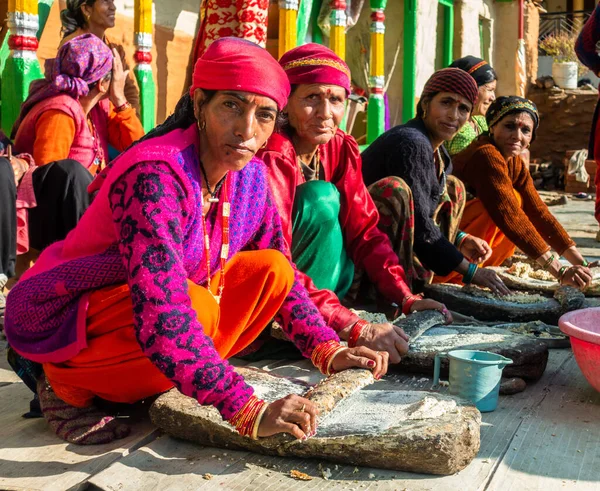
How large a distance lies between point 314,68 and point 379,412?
4.65 ft

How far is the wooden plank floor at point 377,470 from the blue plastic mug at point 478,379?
0.22 ft

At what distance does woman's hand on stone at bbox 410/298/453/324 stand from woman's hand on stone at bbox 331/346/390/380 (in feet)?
2.74

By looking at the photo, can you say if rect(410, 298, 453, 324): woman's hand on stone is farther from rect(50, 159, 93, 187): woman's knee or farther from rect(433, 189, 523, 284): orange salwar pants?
rect(50, 159, 93, 187): woman's knee

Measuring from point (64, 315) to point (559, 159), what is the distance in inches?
561

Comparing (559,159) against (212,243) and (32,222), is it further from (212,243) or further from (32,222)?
(212,243)

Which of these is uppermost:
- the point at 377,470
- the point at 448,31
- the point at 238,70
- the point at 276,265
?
the point at 448,31

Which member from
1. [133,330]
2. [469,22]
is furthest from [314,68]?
[469,22]

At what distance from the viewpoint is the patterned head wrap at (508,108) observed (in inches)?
171

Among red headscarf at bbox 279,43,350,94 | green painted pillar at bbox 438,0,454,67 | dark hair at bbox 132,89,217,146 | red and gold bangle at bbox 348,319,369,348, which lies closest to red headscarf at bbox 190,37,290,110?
dark hair at bbox 132,89,217,146

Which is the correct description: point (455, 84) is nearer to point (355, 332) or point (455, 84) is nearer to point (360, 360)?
point (355, 332)

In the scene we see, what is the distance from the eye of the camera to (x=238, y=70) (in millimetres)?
1971

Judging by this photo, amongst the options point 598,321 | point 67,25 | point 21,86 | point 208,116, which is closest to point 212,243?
point 208,116

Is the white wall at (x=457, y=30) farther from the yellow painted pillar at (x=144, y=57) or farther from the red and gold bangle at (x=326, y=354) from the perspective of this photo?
the red and gold bangle at (x=326, y=354)

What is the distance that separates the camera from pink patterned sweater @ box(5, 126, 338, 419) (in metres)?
1.79
